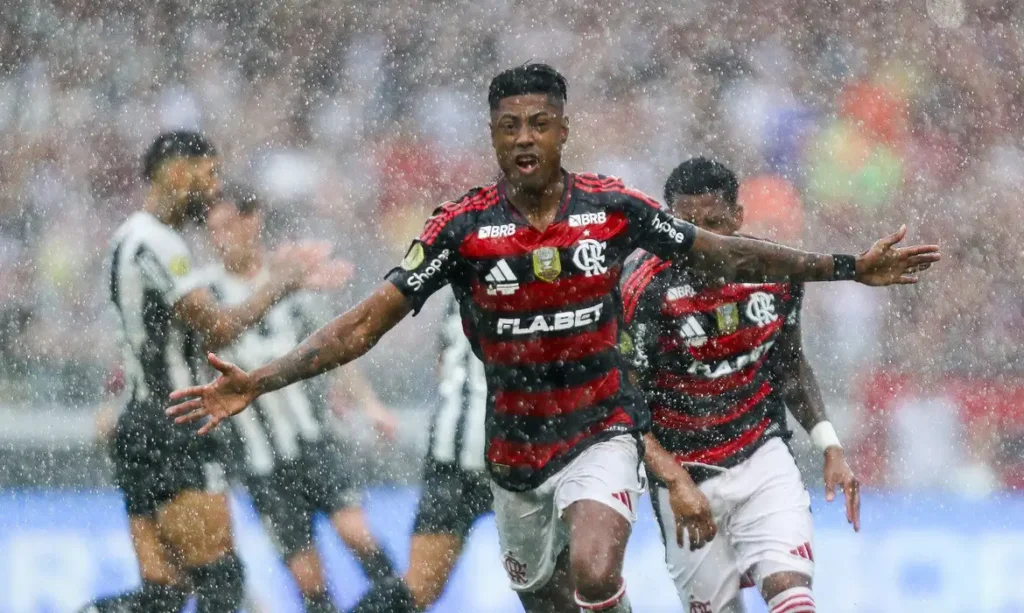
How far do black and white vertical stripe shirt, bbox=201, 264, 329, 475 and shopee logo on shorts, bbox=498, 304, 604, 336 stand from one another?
1947 mm

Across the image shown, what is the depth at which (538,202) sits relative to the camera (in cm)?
393

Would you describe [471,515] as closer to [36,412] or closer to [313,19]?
[36,412]

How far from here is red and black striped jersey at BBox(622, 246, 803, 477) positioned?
448cm

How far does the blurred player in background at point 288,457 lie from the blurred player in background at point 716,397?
5.32 ft

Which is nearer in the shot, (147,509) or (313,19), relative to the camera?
(147,509)

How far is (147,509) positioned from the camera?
17.5ft

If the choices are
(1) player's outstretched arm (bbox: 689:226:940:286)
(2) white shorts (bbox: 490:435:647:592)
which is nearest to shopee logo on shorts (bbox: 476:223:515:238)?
(1) player's outstretched arm (bbox: 689:226:940:286)

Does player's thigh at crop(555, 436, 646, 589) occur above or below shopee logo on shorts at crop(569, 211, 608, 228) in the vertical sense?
below

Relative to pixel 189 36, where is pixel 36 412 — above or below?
below

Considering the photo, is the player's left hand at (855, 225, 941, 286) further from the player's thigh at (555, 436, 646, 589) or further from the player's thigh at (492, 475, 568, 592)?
the player's thigh at (492, 475, 568, 592)

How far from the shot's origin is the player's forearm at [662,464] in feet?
14.0

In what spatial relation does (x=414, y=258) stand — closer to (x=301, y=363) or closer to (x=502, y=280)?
(x=502, y=280)

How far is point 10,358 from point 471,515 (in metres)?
6.36

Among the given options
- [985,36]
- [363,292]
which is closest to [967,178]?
[985,36]
